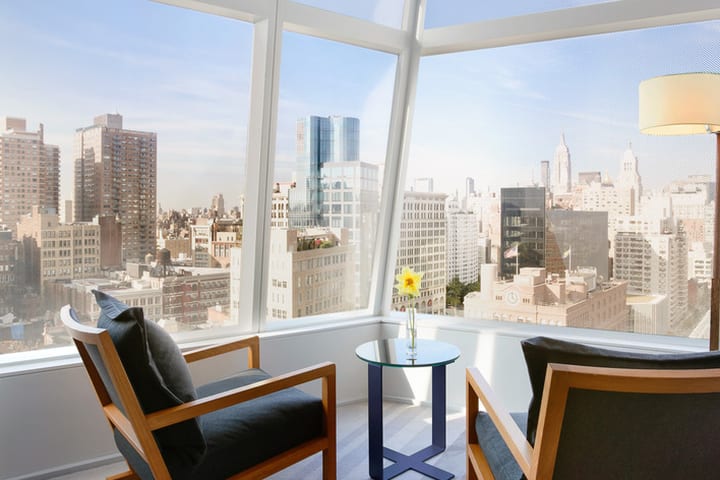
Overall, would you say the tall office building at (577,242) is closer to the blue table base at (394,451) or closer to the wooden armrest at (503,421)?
the blue table base at (394,451)

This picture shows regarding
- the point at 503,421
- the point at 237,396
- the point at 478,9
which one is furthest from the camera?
the point at 478,9

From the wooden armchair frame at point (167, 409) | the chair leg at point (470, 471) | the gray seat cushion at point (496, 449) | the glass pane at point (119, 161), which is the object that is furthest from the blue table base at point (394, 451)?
the glass pane at point (119, 161)

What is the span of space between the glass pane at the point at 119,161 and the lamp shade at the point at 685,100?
7.80ft

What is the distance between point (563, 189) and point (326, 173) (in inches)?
64.9

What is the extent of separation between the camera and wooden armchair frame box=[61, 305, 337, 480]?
1.99 metres

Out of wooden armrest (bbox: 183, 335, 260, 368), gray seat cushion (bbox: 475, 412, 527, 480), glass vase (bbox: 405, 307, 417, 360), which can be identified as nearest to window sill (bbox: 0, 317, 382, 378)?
wooden armrest (bbox: 183, 335, 260, 368)

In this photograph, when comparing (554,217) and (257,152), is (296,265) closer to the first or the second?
(257,152)

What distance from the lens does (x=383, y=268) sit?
→ 433 cm

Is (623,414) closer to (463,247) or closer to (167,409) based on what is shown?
(167,409)

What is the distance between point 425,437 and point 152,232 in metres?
2.12

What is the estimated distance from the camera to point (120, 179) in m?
3.22

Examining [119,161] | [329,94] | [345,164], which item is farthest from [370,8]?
[119,161]

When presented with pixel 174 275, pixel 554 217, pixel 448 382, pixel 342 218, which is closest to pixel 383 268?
pixel 342 218

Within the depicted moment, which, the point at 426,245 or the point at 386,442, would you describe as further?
the point at 426,245
